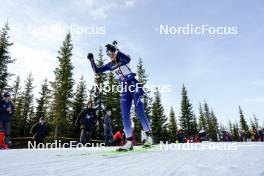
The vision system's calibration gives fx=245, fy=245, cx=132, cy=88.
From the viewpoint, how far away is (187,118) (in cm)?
5278

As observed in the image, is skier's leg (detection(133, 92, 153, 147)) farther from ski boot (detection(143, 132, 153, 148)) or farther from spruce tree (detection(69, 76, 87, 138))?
spruce tree (detection(69, 76, 87, 138))

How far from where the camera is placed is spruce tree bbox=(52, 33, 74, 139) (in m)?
31.1

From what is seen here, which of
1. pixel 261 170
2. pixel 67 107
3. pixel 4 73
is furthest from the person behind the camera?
pixel 67 107

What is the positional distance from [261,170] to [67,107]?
3262 cm

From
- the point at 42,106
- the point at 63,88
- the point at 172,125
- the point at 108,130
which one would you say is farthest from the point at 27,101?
the point at 108,130

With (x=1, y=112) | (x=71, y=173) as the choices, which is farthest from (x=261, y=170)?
(x=1, y=112)

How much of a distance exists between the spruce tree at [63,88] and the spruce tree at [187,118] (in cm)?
2731

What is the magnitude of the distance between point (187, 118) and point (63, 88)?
97.2ft

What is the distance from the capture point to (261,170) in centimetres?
180

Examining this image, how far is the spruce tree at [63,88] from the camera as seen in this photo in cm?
3111

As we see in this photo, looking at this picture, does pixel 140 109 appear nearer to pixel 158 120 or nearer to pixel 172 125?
pixel 158 120

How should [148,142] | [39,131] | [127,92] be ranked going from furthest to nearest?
[39,131]
[127,92]
[148,142]

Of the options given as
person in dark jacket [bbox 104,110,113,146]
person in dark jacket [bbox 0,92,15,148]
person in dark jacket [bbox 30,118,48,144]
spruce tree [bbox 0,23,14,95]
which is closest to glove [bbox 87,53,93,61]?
person in dark jacket [bbox 0,92,15,148]

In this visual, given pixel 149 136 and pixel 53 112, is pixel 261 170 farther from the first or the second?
pixel 53 112
